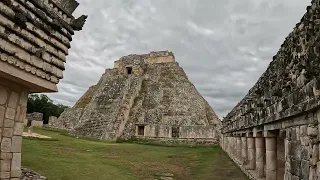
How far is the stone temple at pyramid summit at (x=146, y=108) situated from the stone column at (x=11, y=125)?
24372 mm

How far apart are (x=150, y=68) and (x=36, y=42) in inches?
1461

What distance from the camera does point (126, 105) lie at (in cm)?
3431

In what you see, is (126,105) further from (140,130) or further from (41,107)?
(41,107)

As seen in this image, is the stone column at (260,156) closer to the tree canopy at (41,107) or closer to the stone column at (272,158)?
the stone column at (272,158)

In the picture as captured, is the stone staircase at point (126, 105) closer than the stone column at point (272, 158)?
No

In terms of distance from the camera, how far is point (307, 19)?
16.7 feet

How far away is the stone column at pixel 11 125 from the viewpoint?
210 inches

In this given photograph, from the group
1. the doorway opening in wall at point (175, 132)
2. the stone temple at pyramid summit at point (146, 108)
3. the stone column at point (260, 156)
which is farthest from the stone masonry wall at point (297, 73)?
the stone temple at pyramid summit at point (146, 108)

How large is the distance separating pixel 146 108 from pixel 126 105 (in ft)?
7.81

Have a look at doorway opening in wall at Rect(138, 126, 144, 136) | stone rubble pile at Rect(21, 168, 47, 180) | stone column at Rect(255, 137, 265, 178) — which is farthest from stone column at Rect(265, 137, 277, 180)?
doorway opening in wall at Rect(138, 126, 144, 136)

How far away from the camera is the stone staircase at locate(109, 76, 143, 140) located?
31.0m

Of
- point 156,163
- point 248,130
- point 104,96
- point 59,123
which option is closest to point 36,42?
point 248,130

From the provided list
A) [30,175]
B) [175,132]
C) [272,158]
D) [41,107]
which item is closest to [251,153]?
[272,158]

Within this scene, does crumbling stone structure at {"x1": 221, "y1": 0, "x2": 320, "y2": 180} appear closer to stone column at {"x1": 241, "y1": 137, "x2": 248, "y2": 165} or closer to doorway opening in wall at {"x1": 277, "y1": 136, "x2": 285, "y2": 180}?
doorway opening in wall at {"x1": 277, "y1": 136, "x2": 285, "y2": 180}
